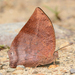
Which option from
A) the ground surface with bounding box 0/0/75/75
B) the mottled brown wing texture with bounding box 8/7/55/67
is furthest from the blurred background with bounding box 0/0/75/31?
the mottled brown wing texture with bounding box 8/7/55/67

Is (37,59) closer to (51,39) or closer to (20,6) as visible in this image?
(51,39)

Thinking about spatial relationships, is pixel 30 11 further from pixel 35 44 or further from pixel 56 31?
pixel 35 44

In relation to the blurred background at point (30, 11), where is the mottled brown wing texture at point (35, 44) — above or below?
below

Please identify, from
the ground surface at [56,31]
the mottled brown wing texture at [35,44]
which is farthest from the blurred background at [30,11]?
the mottled brown wing texture at [35,44]

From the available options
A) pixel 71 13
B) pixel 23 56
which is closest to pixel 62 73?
pixel 23 56

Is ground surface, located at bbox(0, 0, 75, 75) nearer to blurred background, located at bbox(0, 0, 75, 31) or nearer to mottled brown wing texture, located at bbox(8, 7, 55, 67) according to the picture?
blurred background, located at bbox(0, 0, 75, 31)

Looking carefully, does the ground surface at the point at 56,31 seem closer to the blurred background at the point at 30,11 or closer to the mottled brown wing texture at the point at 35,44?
the blurred background at the point at 30,11

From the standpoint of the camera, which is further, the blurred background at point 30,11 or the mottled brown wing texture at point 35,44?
the blurred background at point 30,11
